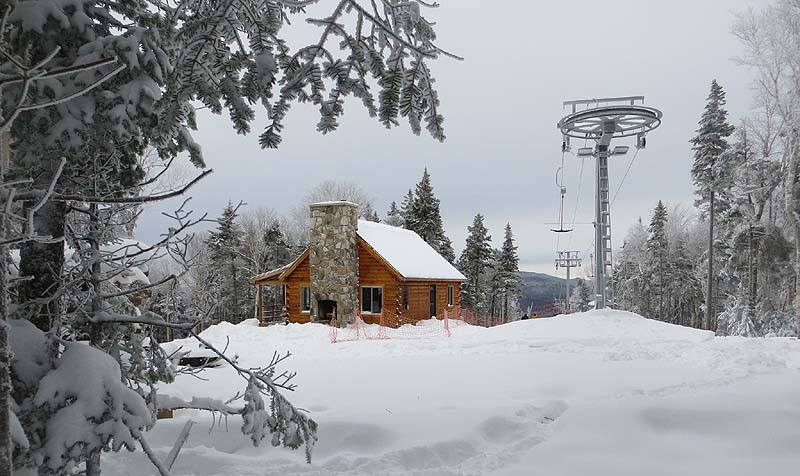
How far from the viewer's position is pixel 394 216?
43.2 metres

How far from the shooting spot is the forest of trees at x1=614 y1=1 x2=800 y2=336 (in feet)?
52.1

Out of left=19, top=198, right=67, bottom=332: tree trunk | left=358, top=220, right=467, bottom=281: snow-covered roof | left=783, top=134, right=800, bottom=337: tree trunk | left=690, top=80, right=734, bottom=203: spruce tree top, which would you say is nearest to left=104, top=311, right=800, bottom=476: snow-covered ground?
left=19, top=198, right=67, bottom=332: tree trunk

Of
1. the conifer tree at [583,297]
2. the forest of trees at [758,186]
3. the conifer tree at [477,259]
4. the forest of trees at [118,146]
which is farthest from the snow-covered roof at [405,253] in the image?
the conifer tree at [583,297]

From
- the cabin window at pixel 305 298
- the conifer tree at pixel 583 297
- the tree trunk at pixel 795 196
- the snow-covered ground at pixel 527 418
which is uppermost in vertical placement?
the tree trunk at pixel 795 196

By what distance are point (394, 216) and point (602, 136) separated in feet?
98.9

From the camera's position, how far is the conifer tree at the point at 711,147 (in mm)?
24094

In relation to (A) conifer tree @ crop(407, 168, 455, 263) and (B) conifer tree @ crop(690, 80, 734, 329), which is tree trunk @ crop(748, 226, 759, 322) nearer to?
(B) conifer tree @ crop(690, 80, 734, 329)

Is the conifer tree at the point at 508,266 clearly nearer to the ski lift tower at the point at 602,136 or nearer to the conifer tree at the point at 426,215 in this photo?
the conifer tree at the point at 426,215

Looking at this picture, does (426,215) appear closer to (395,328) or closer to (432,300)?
(432,300)

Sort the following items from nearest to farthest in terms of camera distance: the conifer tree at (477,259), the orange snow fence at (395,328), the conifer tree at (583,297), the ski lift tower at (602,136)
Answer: the ski lift tower at (602,136), the orange snow fence at (395,328), the conifer tree at (477,259), the conifer tree at (583,297)

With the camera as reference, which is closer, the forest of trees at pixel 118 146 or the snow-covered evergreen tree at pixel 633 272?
the forest of trees at pixel 118 146

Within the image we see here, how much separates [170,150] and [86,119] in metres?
0.71

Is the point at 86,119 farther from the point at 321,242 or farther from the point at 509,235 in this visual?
the point at 509,235

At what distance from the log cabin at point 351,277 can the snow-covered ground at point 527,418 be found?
10386 mm
